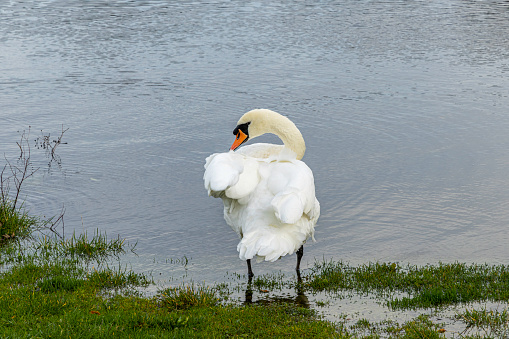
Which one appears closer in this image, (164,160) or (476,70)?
(164,160)

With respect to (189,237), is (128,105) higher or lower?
higher

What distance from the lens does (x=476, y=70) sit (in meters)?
19.9

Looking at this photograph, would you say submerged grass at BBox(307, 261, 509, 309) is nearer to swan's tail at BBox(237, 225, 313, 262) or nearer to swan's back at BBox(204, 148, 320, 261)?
swan's back at BBox(204, 148, 320, 261)

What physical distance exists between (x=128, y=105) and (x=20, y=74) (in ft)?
16.3

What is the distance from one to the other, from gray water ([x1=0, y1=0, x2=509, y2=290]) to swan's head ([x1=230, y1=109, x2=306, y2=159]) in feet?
5.36

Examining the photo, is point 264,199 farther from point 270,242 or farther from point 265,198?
point 270,242

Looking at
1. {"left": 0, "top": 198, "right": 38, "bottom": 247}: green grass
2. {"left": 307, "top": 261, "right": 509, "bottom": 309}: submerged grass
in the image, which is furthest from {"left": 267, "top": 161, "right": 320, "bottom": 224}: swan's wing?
{"left": 0, "top": 198, "right": 38, "bottom": 247}: green grass

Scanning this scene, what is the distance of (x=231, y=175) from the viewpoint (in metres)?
7.31

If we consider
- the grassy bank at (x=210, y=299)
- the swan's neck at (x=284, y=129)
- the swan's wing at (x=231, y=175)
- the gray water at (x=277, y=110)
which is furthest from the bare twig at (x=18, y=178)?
the swan's neck at (x=284, y=129)

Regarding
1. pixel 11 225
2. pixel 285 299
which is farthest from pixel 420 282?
pixel 11 225

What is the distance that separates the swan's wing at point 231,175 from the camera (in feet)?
23.7

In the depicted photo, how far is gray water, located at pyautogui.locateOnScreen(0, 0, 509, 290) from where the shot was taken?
1013 centimetres

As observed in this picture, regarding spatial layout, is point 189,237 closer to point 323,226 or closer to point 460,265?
point 323,226

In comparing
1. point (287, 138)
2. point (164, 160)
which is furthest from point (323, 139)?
point (287, 138)
